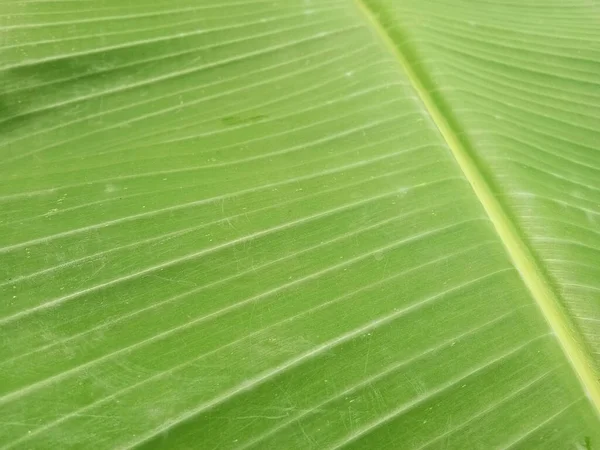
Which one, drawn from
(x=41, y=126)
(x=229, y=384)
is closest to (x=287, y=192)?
(x=229, y=384)

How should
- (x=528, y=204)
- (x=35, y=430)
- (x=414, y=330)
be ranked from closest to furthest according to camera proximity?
(x=35, y=430), (x=414, y=330), (x=528, y=204)

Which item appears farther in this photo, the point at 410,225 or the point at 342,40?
the point at 342,40

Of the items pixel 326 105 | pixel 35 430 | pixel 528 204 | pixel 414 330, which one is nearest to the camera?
pixel 35 430

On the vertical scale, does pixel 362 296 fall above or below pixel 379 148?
below

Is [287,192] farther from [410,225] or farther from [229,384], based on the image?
[229,384]

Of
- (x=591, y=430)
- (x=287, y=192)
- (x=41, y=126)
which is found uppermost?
(x=41, y=126)
